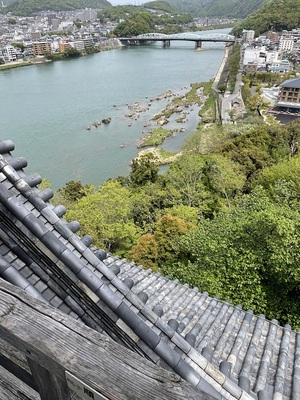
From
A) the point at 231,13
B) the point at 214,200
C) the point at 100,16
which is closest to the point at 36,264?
Result: the point at 214,200

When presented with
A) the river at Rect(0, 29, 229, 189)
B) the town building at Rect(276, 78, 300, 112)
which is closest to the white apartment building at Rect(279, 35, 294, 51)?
the river at Rect(0, 29, 229, 189)

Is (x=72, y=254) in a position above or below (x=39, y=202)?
below

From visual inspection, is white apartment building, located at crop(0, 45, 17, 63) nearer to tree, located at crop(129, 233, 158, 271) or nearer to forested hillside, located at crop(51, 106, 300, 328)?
forested hillside, located at crop(51, 106, 300, 328)

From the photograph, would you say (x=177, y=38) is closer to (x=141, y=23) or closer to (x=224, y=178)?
(x=141, y=23)

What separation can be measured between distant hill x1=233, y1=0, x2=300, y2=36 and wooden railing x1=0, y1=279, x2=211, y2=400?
341 feet

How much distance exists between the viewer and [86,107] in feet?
128

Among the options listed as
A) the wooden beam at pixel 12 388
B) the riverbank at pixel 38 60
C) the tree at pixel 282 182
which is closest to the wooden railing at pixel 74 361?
the wooden beam at pixel 12 388

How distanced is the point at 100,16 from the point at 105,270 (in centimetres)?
17194

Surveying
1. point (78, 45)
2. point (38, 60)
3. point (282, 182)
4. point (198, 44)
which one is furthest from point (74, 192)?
point (198, 44)

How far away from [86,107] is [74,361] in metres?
40.5

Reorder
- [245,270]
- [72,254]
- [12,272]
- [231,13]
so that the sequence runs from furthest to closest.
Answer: [231,13], [245,270], [72,254], [12,272]

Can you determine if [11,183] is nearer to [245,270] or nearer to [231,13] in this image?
[245,270]

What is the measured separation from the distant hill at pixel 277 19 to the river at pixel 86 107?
27611 mm

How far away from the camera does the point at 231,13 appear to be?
629 feet
